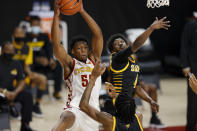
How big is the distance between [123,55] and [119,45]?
1.35ft

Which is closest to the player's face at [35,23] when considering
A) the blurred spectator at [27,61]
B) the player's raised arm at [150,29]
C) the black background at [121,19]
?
the blurred spectator at [27,61]

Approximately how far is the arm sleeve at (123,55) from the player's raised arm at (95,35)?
0.25 m

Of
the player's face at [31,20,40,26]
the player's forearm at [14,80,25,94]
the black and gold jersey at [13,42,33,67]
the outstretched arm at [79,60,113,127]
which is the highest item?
the player's face at [31,20,40,26]

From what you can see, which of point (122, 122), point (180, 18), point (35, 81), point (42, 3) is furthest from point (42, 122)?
point (180, 18)

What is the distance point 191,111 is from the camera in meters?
5.31

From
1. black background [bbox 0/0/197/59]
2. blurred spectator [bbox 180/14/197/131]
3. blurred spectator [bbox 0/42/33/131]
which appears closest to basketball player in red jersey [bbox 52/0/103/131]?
blurred spectator [bbox 180/14/197/131]

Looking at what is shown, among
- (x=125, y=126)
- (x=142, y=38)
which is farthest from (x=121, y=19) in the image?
(x=125, y=126)

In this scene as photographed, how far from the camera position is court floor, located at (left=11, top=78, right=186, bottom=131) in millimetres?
6754

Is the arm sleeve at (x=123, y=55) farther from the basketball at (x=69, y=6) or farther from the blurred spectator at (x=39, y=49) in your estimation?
the blurred spectator at (x=39, y=49)

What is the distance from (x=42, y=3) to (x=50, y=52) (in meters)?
2.62

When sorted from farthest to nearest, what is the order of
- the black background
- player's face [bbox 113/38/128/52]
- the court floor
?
the black background, the court floor, player's face [bbox 113/38/128/52]

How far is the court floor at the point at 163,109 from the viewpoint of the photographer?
22.2 ft

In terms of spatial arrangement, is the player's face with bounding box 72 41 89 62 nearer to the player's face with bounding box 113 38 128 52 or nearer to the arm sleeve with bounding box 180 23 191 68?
the player's face with bounding box 113 38 128 52

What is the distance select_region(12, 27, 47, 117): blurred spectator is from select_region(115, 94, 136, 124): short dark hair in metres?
4.28
